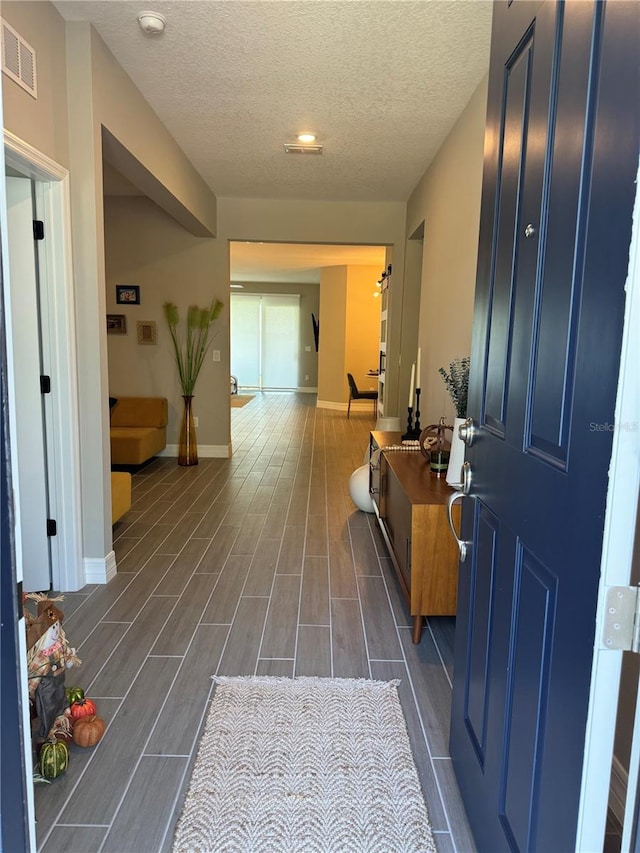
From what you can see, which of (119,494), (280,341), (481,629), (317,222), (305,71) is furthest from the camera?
(280,341)

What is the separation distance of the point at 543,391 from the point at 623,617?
0.41m

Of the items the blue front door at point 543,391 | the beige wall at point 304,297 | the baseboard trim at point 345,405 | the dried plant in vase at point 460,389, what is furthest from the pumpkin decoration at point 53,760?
the beige wall at point 304,297

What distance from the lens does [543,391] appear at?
1.01m

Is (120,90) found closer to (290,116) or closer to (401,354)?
(290,116)

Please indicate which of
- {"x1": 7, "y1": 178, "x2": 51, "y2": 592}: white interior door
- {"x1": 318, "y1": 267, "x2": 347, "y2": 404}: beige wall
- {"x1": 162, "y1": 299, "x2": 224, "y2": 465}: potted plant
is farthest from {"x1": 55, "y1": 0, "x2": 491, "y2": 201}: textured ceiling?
{"x1": 318, "y1": 267, "x2": 347, "y2": 404}: beige wall

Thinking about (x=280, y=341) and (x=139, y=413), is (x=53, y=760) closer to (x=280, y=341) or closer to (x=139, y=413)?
(x=139, y=413)

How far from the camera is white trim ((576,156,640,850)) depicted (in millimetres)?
725

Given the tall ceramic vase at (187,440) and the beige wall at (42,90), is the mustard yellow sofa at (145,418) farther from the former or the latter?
the beige wall at (42,90)

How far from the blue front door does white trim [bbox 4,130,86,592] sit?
2112 millimetres

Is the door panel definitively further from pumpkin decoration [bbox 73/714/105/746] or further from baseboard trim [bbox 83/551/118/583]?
baseboard trim [bbox 83/551/118/583]

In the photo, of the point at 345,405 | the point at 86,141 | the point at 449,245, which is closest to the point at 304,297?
the point at 345,405

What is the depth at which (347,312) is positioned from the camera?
1037 cm

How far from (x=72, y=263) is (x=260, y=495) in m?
2.57

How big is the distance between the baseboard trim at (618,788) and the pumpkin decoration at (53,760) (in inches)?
58.4
